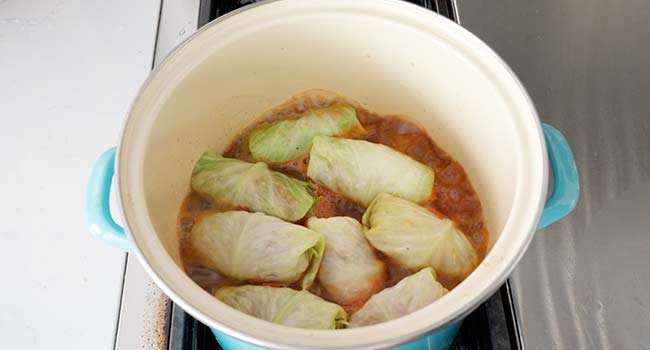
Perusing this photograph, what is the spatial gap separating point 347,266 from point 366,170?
6.1 inches

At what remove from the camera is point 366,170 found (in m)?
0.95

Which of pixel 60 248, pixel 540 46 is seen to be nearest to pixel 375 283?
pixel 60 248

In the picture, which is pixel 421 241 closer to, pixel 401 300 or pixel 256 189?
pixel 401 300

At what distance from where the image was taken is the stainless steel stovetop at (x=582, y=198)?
1061 mm

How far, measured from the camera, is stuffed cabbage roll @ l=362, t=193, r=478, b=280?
2.81 feet

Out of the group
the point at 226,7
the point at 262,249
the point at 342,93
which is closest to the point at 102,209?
the point at 262,249

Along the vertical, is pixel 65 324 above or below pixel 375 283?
below

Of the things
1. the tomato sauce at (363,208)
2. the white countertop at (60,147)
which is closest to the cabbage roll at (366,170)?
the tomato sauce at (363,208)

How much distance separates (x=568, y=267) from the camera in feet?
3.98

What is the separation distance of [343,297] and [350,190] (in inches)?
6.8

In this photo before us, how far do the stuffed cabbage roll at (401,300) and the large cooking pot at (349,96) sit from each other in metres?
0.04

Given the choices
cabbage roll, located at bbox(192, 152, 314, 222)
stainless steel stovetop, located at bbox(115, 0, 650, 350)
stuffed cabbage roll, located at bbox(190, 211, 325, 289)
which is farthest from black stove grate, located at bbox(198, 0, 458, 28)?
stuffed cabbage roll, located at bbox(190, 211, 325, 289)

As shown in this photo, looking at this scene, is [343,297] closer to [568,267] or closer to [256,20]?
[256,20]

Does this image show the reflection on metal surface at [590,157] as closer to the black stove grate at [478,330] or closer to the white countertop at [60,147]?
the black stove grate at [478,330]
